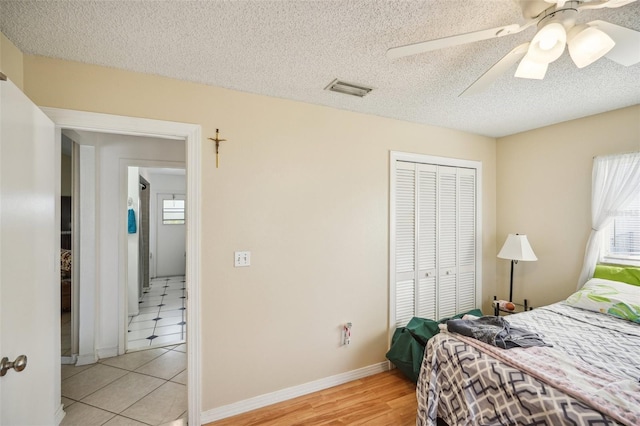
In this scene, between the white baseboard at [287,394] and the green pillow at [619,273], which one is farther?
the green pillow at [619,273]

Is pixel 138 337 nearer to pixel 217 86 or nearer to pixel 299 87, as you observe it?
pixel 217 86

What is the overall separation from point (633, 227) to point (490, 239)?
4.09 ft

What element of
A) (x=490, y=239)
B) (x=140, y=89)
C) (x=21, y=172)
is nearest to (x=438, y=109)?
(x=490, y=239)

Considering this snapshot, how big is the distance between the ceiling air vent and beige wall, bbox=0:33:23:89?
190 centimetres

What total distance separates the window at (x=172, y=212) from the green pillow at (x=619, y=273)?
7555mm

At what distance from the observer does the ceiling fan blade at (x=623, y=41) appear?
3.88ft

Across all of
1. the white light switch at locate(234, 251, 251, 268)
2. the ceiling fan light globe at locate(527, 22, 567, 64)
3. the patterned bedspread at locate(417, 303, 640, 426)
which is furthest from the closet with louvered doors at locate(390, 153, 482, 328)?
the ceiling fan light globe at locate(527, 22, 567, 64)

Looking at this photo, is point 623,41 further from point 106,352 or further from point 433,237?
point 106,352

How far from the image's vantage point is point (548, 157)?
312 centimetres

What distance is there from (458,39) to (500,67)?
0.42 meters

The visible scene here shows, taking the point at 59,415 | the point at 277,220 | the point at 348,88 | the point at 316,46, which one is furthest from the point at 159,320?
the point at 316,46

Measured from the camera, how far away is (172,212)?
23.1ft

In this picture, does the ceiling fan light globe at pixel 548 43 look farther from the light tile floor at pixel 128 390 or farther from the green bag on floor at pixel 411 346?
the light tile floor at pixel 128 390

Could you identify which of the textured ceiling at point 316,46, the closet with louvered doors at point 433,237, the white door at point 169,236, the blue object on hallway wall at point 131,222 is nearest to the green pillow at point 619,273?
the closet with louvered doors at point 433,237
